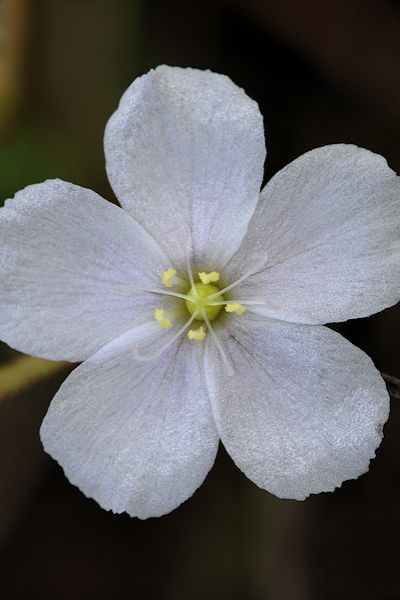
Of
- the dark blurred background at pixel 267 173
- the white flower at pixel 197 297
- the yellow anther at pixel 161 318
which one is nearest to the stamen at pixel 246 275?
the white flower at pixel 197 297

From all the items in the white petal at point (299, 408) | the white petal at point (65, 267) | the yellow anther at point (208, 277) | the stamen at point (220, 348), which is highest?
the white petal at point (65, 267)

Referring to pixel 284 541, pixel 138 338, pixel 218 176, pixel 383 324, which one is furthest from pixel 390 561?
pixel 218 176

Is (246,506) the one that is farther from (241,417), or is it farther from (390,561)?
(241,417)

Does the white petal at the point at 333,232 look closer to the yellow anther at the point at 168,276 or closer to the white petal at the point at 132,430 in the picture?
the yellow anther at the point at 168,276

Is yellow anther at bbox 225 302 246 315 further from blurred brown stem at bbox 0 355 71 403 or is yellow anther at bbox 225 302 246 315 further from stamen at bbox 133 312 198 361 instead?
blurred brown stem at bbox 0 355 71 403

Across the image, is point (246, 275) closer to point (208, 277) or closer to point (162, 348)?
point (208, 277)

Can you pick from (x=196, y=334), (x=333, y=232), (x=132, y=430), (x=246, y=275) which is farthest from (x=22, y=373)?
(x=333, y=232)
